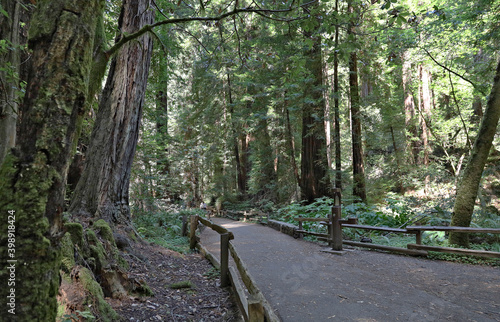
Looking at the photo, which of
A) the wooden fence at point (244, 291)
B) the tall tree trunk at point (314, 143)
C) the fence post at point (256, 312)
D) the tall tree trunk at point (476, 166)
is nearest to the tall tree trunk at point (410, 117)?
the tall tree trunk at point (314, 143)

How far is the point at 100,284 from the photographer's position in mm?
4230

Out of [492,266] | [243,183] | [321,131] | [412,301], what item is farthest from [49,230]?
[243,183]

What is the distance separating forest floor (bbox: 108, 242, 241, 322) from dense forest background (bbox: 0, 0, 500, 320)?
45cm

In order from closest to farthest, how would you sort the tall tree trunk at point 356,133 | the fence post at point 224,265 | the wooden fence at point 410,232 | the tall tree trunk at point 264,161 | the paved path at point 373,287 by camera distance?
1. the paved path at point 373,287
2. the fence post at point 224,265
3. the wooden fence at point 410,232
4. the tall tree trunk at point 356,133
5. the tall tree trunk at point 264,161

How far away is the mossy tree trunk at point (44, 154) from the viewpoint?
2.01 m

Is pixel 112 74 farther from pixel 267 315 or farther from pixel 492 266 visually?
pixel 492 266

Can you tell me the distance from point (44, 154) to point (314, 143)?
14.5 m

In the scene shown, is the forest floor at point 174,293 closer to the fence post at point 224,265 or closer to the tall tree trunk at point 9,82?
the fence post at point 224,265

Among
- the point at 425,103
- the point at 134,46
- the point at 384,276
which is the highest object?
Result: the point at 425,103

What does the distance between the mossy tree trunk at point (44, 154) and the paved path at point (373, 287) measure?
3.18 metres

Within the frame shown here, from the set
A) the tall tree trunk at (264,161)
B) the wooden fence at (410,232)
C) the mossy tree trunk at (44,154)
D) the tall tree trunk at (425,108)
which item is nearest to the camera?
the mossy tree trunk at (44,154)

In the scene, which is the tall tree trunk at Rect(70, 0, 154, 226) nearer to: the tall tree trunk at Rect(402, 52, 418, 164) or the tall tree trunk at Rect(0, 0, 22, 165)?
the tall tree trunk at Rect(0, 0, 22, 165)

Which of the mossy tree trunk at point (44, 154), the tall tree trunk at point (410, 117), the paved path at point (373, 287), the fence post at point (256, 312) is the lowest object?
the paved path at point (373, 287)

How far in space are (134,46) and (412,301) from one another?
8051 millimetres
